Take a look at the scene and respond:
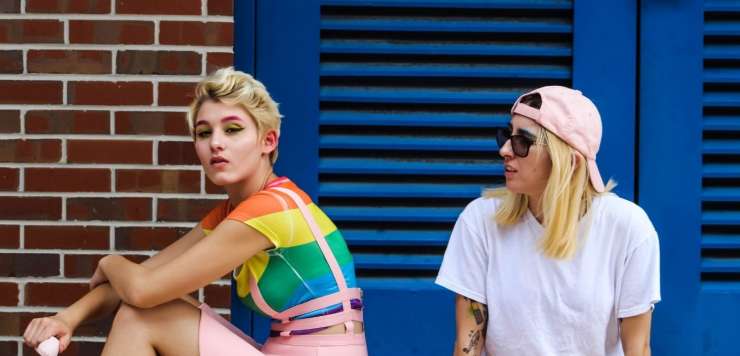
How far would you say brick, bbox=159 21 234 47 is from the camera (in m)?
3.54

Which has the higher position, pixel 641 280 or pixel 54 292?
pixel 641 280

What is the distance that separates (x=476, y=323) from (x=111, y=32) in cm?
157

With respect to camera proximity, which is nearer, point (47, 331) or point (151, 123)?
point (47, 331)

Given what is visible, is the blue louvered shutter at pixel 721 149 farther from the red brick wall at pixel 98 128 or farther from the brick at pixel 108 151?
the brick at pixel 108 151

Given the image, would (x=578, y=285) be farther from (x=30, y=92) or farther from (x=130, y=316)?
(x=30, y=92)

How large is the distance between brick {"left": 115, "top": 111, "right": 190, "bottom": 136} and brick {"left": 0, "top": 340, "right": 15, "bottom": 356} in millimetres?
804

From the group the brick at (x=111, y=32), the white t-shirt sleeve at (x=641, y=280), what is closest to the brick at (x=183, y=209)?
the brick at (x=111, y=32)

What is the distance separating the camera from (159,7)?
354cm

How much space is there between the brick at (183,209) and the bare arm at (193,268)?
0.65m

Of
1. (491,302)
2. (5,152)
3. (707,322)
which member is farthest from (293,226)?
(707,322)

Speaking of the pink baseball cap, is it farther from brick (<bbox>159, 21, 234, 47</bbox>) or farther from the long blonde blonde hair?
brick (<bbox>159, 21, 234, 47</bbox>)

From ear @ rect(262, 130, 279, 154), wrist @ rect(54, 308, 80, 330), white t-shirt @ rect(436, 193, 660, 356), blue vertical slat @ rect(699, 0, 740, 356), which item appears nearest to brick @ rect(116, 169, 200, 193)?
ear @ rect(262, 130, 279, 154)

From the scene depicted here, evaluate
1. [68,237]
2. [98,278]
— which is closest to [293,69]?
[68,237]

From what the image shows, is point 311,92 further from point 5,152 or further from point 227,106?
point 5,152
